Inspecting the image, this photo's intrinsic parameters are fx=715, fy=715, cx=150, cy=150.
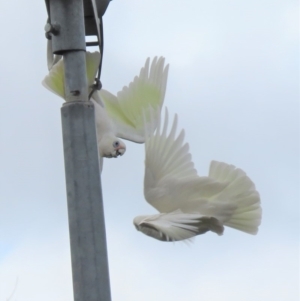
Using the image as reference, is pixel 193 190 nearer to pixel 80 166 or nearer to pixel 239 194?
pixel 239 194

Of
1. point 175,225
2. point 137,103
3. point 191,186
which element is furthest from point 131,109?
point 175,225

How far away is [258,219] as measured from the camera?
2934mm

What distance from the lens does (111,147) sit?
8.98 feet

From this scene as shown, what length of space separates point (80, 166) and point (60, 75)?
629 mm

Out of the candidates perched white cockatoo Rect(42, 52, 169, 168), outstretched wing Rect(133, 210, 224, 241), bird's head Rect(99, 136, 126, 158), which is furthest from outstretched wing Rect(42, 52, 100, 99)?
outstretched wing Rect(133, 210, 224, 241)

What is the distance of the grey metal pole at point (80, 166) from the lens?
1.84 metres

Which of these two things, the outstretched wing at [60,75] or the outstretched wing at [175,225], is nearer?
the outstretched wing at [60,75]

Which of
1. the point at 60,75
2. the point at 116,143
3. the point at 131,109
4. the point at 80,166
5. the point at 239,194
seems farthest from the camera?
the point at 131,109

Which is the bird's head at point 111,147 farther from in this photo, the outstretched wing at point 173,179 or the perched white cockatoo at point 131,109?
the outstretched wing at point 173,179

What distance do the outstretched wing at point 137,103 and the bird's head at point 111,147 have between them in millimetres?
125

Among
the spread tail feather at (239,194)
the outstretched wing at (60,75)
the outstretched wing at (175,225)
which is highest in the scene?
the outstretched wing at (60,75)

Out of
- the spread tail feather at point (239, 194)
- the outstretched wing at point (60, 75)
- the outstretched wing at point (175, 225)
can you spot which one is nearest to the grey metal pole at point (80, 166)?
the outstretched wing at point (60, 75)

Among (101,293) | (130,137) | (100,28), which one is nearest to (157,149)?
(130,137)

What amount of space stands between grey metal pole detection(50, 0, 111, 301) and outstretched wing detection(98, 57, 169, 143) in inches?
34.3
